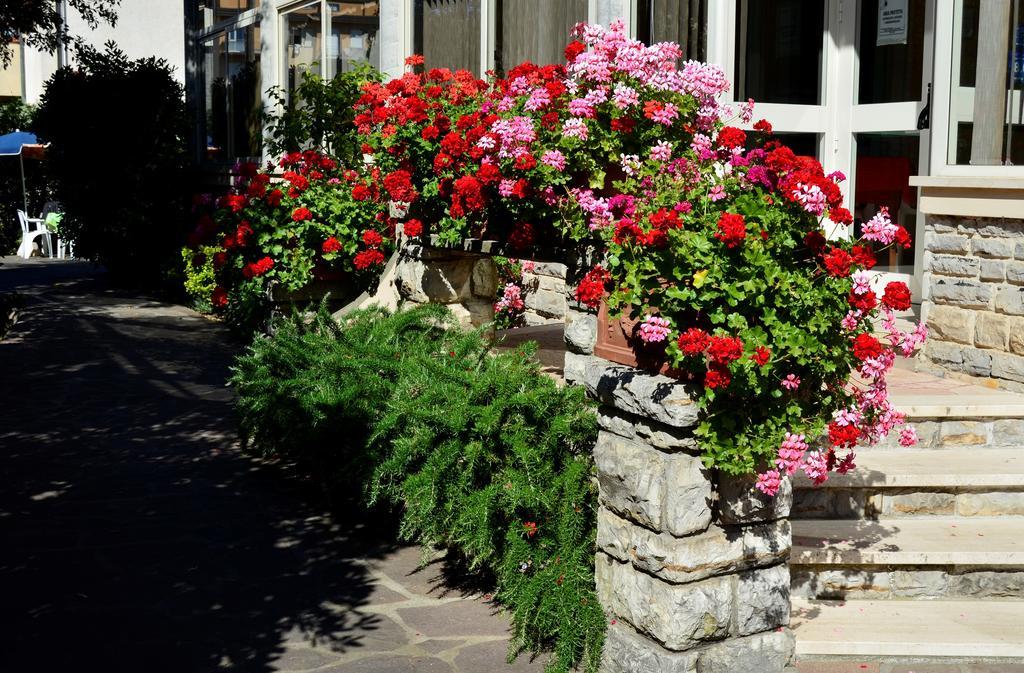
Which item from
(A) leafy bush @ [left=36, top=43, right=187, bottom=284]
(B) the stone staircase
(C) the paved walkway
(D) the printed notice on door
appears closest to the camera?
(B) the stone staircase

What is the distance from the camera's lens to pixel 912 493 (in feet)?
17.1

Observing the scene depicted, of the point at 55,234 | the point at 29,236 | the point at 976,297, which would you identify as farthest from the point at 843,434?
the point at 29,236

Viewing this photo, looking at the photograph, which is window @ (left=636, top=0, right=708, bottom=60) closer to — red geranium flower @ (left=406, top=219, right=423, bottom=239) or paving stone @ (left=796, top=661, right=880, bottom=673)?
red geranium flower @ (left=406, top=219, right=423, bottom=239)

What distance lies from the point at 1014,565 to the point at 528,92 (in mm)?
3553

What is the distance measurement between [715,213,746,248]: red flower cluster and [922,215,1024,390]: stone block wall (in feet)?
9.24

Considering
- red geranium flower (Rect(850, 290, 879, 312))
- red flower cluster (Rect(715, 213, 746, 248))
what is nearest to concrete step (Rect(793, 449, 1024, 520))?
red geranium flower (Rect(850, 290, 879, 312))

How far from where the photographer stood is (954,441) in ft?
18.7

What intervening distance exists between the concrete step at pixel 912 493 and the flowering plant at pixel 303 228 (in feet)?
17.1

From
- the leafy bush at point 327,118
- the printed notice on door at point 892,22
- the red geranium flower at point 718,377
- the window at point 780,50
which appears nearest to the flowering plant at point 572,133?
the red geranium flower at point 718,377

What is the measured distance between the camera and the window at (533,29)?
7.97 meters

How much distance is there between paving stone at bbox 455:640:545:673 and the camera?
14.8ft

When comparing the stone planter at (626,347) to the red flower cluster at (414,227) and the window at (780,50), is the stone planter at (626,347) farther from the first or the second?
the red flower cluster at (414,227)

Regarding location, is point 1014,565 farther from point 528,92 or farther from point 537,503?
Answer: point 528,92

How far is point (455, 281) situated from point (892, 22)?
11.8ft
